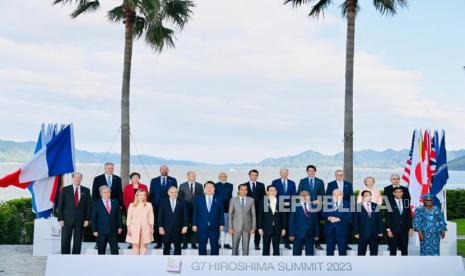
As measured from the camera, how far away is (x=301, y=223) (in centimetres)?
1043

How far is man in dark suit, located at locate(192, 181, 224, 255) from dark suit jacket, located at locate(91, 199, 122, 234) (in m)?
1.50

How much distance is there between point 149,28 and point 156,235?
8.01 meters

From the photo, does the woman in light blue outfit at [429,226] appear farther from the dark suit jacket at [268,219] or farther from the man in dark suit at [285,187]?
the dark suit jacket at [268,219]

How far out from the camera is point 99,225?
10.2 metres

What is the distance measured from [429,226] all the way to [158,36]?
10418mm

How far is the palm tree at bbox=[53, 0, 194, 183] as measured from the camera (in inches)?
644

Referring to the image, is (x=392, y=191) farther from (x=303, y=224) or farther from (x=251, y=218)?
(x=251, y=218)

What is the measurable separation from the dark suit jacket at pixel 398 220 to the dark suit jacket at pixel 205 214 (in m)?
3.43

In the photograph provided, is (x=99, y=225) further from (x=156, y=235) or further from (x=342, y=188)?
(x=342, y=188)

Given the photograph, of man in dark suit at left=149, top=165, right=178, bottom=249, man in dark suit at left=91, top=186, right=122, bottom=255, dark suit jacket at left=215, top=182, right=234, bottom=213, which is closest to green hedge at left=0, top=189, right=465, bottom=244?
man in dark suit at left=149, top=165, right=178, bottom=249

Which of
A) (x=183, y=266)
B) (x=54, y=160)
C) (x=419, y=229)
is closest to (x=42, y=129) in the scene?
(x=54, y=160)

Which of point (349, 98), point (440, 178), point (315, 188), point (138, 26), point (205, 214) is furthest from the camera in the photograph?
point (138, 26)

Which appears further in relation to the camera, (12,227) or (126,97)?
(126,97)

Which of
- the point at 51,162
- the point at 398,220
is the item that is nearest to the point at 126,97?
the point at 51,162
